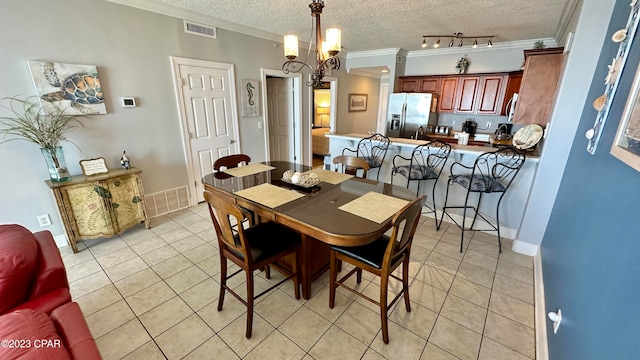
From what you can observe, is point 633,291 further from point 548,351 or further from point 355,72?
point 355,72

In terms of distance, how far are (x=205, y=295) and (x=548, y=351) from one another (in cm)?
232

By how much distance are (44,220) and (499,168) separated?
4.88 meters

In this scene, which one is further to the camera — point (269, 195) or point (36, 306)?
point (269, 195)

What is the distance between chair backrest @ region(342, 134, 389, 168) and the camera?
3.48 meters

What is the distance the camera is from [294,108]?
5047mm

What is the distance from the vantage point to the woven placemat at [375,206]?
158 cm

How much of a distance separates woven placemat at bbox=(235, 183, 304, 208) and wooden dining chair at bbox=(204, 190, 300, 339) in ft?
0.45

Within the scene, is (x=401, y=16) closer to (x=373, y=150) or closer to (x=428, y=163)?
(x=373, y=150)

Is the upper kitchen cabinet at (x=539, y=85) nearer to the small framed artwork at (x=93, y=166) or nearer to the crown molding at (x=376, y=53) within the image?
the crown molding at (x=376, y=53)

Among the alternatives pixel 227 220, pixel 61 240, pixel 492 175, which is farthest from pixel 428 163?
pixel 61 240

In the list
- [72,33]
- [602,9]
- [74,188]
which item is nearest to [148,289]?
[74,188]

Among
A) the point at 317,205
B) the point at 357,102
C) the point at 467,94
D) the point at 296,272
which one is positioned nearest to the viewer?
the point at 317,205

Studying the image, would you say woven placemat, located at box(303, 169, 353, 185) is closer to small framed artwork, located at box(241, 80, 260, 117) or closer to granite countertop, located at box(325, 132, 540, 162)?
granite countertop, located at box(325, 132, 540, 162)

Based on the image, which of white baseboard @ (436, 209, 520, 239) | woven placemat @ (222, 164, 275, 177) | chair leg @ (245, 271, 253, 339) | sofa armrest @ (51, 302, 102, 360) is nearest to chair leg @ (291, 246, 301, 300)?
chair leg @ (245, 271, 253, 339)
